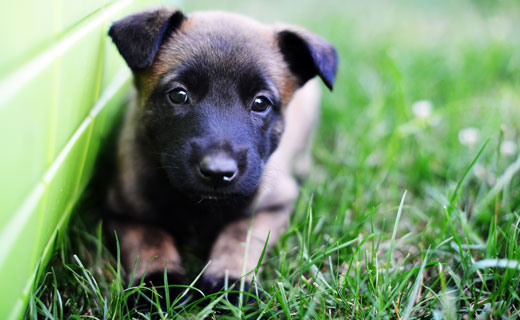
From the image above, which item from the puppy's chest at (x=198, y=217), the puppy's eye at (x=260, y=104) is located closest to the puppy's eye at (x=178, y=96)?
the puppy's eye at (x=260, y=104)

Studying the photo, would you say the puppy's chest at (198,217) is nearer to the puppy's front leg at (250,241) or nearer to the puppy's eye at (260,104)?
the puppy's front leg at (250,241)

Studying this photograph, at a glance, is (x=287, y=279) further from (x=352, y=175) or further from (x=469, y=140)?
(x=469, y=140)

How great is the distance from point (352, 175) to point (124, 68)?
59.1 inches

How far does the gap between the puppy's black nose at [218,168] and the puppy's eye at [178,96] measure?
14.6 inches

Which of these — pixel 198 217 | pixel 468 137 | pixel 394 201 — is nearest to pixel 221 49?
pixel 198 217

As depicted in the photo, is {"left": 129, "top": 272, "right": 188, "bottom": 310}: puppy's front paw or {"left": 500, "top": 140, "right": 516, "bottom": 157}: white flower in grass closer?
{"left": 129, "top": 272, "right": 188, "bottom": 310}: puppy's front paw

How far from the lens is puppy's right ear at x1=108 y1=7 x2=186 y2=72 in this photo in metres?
2.17

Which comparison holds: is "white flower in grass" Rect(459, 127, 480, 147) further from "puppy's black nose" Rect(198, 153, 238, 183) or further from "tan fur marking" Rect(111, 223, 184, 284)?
Result: "tan fur marking" Rect(111, 223, 184, 284)

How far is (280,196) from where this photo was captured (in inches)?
108

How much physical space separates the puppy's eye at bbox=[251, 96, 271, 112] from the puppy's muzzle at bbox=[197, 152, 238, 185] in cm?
40

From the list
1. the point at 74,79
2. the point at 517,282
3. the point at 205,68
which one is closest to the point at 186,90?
the point at 205,68

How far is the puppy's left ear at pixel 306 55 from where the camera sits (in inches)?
95.2

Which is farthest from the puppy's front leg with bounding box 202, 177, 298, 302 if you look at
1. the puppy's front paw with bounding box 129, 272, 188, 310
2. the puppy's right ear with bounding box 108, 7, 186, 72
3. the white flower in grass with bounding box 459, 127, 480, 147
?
the white flower in grass with bounding box 459, 127, 480, 147

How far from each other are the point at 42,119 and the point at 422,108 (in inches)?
110
